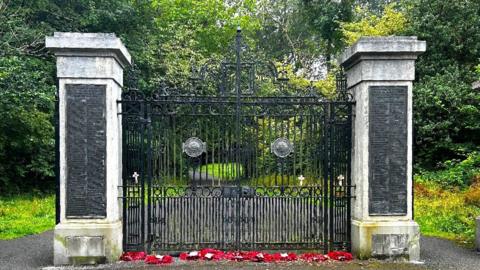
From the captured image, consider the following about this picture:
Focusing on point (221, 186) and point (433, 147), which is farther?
point (433, 147)

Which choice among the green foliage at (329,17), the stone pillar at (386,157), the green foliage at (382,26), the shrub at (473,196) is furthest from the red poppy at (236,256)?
the green foliage at (329,17)

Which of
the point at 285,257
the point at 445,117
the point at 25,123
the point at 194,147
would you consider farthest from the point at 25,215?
the point at 445,117

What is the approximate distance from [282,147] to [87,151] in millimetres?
2935

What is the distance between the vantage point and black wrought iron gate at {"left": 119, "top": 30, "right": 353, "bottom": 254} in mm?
7883

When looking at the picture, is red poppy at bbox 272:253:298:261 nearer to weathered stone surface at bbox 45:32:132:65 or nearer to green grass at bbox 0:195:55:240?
weathered stone surface at bbox 45:32:132:65

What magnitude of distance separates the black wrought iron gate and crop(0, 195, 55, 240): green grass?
361cm

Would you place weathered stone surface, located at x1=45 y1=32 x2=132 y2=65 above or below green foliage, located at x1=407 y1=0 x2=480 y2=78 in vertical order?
below

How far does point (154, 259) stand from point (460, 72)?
13.6 meters

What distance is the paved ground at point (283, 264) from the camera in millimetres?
7184

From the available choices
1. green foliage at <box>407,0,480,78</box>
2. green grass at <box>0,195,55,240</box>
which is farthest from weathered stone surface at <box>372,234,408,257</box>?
green foliage at <box>407,0,480,78</box>

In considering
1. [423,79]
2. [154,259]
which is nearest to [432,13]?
[423,79]

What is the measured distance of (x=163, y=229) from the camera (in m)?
8.35

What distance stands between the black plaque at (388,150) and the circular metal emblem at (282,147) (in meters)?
1.24

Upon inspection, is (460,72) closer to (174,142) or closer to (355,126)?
(355,126)
